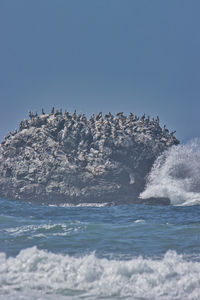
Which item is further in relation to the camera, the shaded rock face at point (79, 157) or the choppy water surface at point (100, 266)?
the shaded rock face at point (79, 157)

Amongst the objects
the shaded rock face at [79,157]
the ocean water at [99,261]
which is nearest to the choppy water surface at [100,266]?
the ocean water at [99,261]

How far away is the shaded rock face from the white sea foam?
8014 cm

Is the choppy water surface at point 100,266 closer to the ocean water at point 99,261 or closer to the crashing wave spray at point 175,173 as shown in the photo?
the ocean water at point 99,261

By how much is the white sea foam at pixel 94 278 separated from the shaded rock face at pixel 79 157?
80139mm

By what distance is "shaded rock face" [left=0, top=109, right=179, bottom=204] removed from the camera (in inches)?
3898

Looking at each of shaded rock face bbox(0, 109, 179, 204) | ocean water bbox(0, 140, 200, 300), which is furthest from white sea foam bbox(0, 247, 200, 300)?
shaded rock face bbox(0, 109, 179, 204)

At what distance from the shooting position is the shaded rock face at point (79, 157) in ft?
325

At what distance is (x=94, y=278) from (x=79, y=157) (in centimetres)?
8977

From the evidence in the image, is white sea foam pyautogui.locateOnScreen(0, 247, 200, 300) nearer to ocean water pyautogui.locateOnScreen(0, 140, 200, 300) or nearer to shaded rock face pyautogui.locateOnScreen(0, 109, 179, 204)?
ocean water pyautogui.locateOnScreen(0, 140, 200, 300)

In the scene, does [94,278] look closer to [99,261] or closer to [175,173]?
[99,261]

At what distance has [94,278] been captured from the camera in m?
13.2

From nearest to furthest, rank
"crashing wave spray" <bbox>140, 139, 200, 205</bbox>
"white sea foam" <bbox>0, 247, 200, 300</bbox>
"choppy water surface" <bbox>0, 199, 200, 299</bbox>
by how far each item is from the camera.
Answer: "white sea foam" <bbox>0, 247, 200, 300</bbox>, "choppy water surface" <bbox>0, 199, 200, 299</bbox>, "crashing wave spray" <bbox>140, 139, 200, 205</bbox>

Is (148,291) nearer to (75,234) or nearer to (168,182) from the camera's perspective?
(75,234)

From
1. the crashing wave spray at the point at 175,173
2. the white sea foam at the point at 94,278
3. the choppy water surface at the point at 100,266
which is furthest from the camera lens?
the crashing wave spray at the point at 175,173
